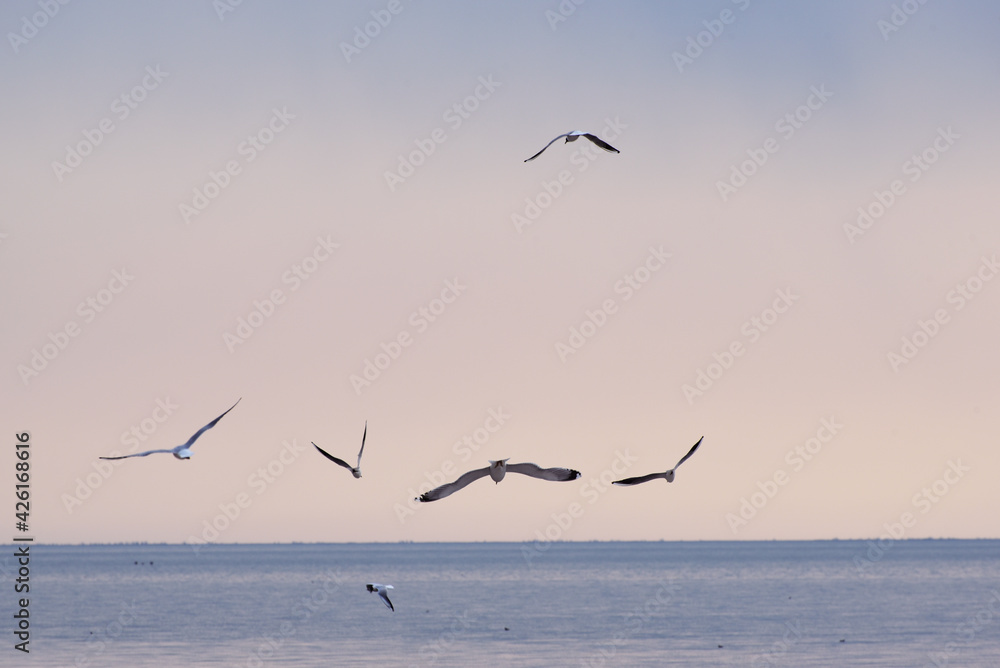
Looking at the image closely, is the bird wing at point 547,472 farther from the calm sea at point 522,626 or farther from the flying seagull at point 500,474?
the calm sea at point 522,626

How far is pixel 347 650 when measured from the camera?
84312 millimetres

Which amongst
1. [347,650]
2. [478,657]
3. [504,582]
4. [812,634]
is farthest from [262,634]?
[504,582]

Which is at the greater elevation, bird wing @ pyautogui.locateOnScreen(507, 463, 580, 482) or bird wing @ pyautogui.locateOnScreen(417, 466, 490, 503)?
bird wing @ pyautogui.locateOnScreen(507, 463, 580, 482)

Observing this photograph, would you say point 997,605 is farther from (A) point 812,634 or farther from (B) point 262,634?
(B) point 262,634

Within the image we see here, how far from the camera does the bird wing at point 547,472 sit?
24953 mm

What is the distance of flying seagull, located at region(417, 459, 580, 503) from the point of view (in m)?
24.6

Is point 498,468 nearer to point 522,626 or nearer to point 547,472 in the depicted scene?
point 547,472

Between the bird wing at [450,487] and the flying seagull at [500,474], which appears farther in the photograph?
the bird wing at [450,487]

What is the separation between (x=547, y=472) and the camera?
25.6 metres

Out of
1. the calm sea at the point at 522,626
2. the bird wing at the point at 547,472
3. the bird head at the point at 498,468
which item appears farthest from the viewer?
the calm sea at the point at 522,626

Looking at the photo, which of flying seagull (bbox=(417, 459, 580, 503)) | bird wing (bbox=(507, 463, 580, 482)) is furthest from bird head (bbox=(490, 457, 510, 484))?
bird wing (bbox=(507, 463, 580, 482))

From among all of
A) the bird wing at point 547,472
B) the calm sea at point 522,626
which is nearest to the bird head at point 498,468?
the bird wing at point 547,472

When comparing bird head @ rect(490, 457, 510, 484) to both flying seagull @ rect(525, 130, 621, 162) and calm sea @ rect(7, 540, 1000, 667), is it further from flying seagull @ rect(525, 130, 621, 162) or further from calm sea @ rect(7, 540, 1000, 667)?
calm sea @ rect(7, 540, 1000, 667)

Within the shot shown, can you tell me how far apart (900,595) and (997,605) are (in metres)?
17.9
